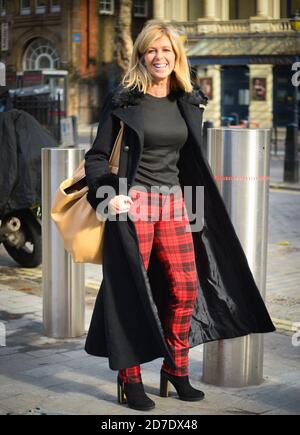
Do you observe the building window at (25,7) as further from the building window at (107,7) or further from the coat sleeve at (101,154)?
the coat sleeve at (101,154)

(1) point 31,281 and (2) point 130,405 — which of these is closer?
(2) point 130,405

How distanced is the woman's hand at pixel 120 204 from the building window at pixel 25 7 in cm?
5084

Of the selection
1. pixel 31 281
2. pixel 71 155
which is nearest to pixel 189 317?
pixel 71 155

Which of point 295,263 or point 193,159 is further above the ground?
point 193,159

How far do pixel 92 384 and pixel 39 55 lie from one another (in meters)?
49.3

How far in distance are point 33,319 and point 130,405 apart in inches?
86.7

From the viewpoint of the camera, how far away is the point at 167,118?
13.8ft

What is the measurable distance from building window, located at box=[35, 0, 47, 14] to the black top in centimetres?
4973

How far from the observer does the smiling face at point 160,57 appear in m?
4.16

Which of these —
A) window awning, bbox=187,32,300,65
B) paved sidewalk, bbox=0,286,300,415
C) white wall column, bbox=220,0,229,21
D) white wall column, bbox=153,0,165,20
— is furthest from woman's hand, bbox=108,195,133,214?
white wall column, bbox=153,0,165,20

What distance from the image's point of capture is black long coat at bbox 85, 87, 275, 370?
411 centimetres

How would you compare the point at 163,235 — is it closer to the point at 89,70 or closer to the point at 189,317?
the point at 189,317

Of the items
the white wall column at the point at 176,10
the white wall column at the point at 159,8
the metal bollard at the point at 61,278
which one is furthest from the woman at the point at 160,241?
the white wall column at the point at 159,8
